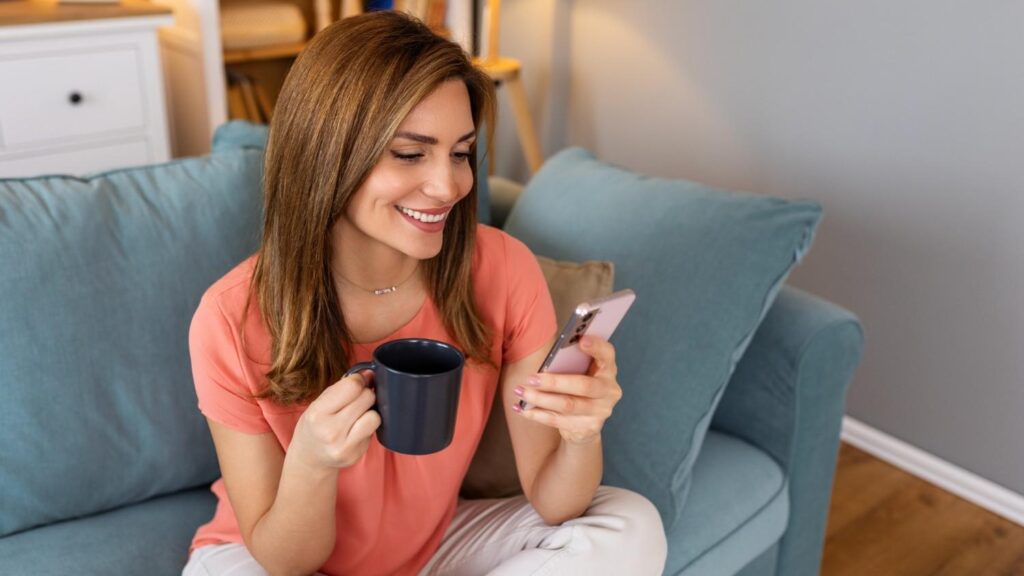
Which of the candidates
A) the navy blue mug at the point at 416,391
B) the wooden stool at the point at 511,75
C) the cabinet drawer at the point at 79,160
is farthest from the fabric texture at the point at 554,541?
the wooden stool at the point at 511,75

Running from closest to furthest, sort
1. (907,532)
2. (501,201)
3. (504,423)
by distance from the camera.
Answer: (504,423), (501,201), (907,532)

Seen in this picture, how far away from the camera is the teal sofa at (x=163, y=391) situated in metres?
1.25

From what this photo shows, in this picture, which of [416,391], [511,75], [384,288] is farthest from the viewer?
[511,75]

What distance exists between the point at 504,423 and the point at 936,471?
1.31 m

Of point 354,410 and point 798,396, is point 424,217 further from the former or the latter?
point 798,396

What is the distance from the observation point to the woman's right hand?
917mm

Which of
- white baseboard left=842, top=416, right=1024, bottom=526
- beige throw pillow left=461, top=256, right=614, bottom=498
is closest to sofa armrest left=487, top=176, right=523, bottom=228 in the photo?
beige throw pillow left=461, top=256, right=614, bottom=498

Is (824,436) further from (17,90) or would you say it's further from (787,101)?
(17,90)

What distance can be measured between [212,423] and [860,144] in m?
1.61

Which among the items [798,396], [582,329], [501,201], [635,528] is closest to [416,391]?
[582,329]

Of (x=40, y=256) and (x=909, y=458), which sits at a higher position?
(x=40, y=256)

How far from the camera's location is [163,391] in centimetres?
133

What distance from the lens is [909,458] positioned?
2.21 metres

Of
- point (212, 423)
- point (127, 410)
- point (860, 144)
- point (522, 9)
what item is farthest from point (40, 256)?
point (522, 9)
